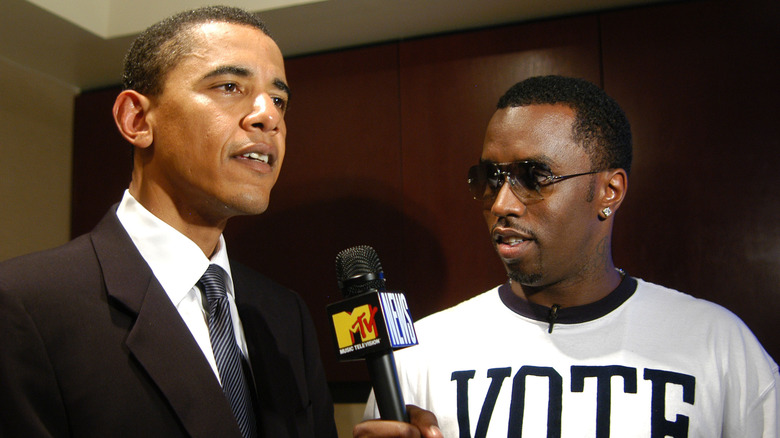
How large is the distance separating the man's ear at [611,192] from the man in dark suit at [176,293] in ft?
3.26

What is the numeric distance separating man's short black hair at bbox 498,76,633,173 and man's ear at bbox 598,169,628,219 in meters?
0.03

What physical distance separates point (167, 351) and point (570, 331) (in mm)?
1114

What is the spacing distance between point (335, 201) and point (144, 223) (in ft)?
4.35

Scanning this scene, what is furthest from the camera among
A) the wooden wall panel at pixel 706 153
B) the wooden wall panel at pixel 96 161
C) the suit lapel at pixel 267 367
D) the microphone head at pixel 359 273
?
the wooden wall panel at pixel 96 161

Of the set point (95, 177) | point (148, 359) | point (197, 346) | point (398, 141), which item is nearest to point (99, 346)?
point (148, 359)

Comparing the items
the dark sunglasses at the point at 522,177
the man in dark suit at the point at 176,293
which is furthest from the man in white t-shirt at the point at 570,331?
the man in dark suit at the point at 176,293

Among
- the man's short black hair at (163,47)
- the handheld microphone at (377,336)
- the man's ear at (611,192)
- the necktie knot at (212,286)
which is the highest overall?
the man's short black hair at (163,47)

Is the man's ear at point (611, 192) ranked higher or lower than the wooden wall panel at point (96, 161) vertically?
lower

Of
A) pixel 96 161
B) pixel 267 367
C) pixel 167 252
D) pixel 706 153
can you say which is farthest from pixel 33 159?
pixel 706 153

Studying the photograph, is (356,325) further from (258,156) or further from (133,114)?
(133,114)

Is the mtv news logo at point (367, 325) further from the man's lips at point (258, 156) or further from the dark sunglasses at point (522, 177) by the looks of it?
the dark sunglasses at point (522, 177)

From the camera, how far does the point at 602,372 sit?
1.73m

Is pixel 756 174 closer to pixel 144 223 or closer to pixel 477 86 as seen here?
pixel 477 86

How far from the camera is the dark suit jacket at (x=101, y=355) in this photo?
125 cm
